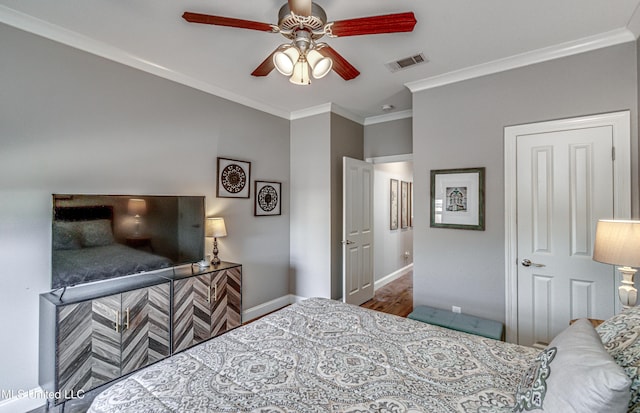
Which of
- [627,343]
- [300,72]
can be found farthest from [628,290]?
[300,72]

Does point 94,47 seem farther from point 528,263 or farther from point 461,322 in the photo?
point 528,263

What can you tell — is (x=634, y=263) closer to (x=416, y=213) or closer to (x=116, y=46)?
(x=416, y=213)

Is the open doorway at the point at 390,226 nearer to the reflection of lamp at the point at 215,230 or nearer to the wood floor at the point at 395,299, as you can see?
the wood floor at the point at 395,299

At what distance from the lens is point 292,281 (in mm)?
4180

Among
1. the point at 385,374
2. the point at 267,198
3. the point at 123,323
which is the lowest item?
the point at 123,323

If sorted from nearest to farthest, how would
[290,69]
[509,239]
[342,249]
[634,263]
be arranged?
[634,263] → [290,69] → [509,239] → [342,249]

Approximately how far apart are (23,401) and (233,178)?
2424 mm

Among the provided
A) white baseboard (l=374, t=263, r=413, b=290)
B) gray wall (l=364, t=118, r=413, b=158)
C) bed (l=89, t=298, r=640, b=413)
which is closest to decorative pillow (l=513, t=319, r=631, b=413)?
bed (l=89, t=298, r=640, b=413)

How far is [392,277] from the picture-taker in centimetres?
545

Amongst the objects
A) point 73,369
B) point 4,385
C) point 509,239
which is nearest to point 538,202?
point 509,239

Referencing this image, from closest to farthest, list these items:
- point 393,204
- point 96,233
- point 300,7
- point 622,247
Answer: point 300,7 → point 622,247 → point 96,233 → point 393,204

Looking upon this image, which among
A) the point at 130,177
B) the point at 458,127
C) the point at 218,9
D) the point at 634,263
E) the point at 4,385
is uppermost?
the point at 218,9

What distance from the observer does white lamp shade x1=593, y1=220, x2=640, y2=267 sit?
168 cm

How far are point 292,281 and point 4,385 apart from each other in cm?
282
